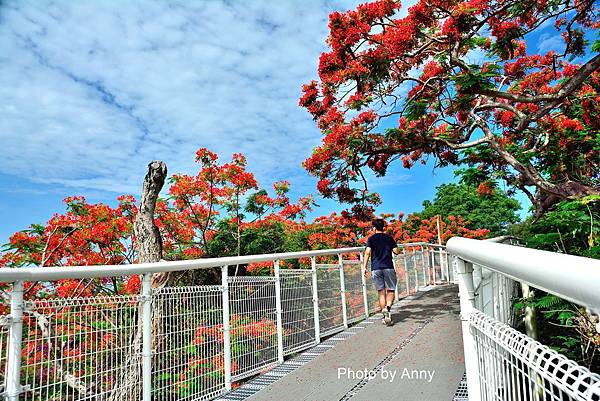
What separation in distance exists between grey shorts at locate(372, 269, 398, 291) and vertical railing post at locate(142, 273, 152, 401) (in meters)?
4.71

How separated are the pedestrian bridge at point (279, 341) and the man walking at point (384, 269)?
0.38 m

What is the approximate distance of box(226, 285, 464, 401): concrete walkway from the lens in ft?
13.8

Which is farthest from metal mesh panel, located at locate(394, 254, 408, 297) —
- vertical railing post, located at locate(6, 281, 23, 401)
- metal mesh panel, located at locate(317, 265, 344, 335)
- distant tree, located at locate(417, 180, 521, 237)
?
distant tree, located at locate(417, 180, 521, 237)

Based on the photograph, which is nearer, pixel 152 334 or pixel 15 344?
pixel 15 344

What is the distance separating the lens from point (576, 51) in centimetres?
1114

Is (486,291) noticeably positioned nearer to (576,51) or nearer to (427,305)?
(427,305)

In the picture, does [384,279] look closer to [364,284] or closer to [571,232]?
[364,284]

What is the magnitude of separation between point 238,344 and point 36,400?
2.23 m

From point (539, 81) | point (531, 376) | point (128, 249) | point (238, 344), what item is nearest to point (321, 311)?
point (238, 344)

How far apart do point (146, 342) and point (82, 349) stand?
58cm

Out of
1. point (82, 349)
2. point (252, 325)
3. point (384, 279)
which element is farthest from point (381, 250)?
point (82, 349)

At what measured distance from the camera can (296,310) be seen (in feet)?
20.2

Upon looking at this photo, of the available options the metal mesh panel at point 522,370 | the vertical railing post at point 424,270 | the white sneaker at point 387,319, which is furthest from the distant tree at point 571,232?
the vertical railing post at point 424,270

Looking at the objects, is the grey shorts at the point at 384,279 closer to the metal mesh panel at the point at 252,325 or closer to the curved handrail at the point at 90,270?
the metal mesh panel at the point at 252,325
